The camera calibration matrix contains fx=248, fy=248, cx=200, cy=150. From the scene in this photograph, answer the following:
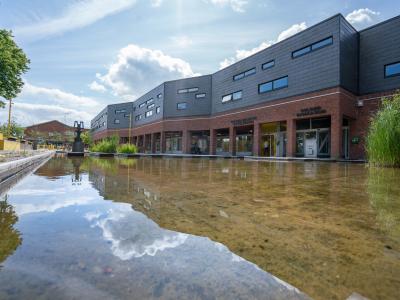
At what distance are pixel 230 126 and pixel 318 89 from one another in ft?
34.0

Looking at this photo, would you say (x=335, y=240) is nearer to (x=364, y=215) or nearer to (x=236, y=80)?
(x=364, y=215)

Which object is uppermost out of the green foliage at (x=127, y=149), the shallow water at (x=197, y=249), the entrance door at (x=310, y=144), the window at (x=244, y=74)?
the window at (x=244, y=74)

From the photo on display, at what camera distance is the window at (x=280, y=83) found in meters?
21.1

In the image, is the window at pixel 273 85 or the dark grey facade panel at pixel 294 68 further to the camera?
the window at pixel 273 85

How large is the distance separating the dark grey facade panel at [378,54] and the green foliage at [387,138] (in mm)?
11688

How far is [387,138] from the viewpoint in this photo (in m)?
7.87

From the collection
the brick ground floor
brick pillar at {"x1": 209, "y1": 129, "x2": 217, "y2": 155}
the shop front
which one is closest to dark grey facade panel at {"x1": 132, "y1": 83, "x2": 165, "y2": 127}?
the brick ground floor

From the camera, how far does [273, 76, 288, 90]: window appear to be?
21094 millimetres

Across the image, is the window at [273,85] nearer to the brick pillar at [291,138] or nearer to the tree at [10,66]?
the brick pillar at [291,138]

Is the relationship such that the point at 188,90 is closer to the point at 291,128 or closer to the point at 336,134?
the point at 291,128

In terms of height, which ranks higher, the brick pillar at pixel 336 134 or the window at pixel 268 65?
the window at pixel 268 65

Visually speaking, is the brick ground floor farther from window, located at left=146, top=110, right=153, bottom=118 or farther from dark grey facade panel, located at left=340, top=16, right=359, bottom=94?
window, located at left=146, top=110, right=153, bottom=118

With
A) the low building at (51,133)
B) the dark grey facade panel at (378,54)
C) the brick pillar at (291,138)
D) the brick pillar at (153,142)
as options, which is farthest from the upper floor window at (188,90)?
the low building at (51,133)

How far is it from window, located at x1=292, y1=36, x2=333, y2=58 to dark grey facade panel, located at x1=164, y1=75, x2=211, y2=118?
12844 mm
